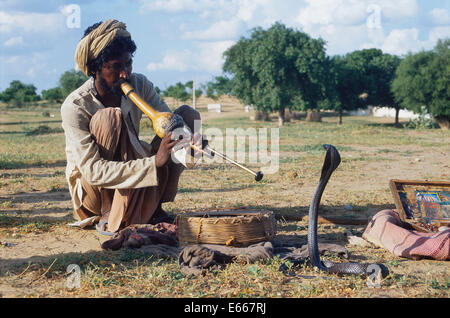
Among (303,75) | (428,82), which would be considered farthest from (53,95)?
(428,82)

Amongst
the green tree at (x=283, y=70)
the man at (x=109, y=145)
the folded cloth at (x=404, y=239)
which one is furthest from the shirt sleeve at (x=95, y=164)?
the green tree at (x=283, y=70)

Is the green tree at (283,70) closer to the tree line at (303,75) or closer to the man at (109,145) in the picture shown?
the tree line at (303,75)

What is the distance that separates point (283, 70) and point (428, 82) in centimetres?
768

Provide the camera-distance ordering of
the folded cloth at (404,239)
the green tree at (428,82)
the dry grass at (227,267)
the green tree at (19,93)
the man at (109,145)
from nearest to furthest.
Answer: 1. the dry grass at (227,267)
2. the folded cloth at (404,239)
3. the man at (109,145)
4. the green tree at (428,82)
5. the green tree at (19,93)

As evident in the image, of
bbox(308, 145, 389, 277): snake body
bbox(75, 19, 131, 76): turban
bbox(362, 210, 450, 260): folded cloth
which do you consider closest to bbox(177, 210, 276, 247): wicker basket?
bbox(308, 145, 389, 277): snake body

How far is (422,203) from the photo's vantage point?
434 cm

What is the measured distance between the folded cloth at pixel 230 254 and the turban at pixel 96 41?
1.78m

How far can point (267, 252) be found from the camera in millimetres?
3406

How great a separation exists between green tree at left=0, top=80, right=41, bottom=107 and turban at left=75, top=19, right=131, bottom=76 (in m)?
49.9

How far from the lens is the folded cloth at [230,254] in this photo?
3.23 metres

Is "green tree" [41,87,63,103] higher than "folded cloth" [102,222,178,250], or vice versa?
"green tree" [41,87,63,103]

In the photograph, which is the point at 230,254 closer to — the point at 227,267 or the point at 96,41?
the point at 227,267

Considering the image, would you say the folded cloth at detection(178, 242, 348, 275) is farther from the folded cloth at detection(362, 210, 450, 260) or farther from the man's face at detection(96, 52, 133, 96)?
the man's face at detection(96, 52, 133, 96)

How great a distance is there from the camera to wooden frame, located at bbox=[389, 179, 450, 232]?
13.5 feet
